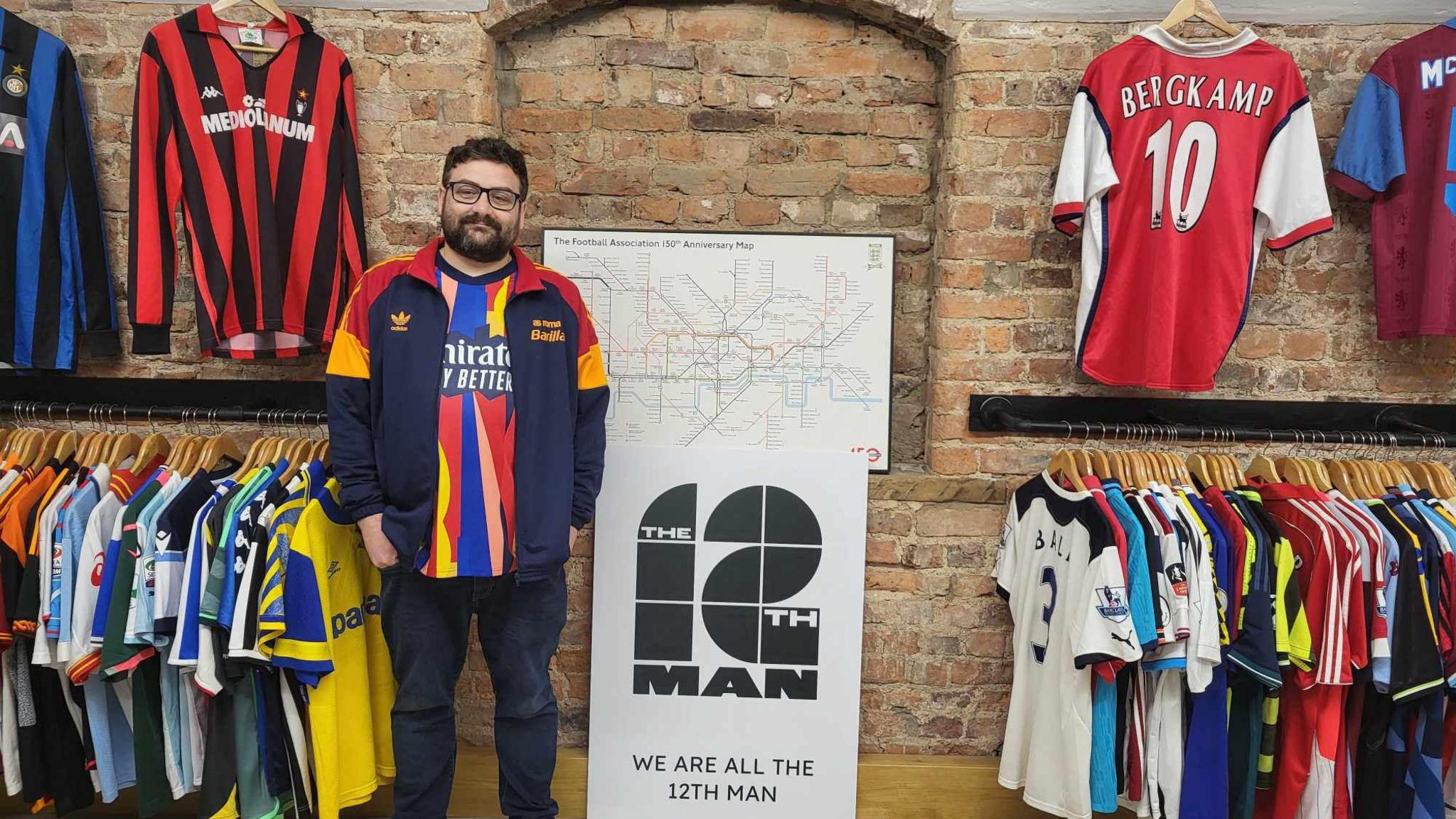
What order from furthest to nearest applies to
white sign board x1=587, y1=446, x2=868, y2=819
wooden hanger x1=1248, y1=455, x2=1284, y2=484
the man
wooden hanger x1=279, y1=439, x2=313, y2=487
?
1. white sign board x1=587, y1=446, x2=868, y2=819
2. wooden hanger x1=1248, y1=455, x2=1284, y2=484
3. wooden hanger x1=279, y1=439, x2=313, y2=487
4. the man

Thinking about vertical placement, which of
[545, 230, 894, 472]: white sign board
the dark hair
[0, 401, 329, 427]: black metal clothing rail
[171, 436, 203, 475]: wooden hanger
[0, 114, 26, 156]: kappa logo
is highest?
[0, 114, 26, 156]: kappa logo

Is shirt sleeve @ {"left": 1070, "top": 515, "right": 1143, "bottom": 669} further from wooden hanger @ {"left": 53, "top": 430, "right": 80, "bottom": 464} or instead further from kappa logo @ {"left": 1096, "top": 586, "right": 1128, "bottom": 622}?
wooden hanger @ {"left": 53, "top": 430, "right": 80, "bottom": 464}

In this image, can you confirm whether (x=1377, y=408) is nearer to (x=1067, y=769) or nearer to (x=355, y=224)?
(x=1067, y=769)

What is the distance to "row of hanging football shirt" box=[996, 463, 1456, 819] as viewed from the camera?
5.86ft

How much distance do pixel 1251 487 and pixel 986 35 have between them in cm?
134

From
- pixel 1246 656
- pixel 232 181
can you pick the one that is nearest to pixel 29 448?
pixel 232 181

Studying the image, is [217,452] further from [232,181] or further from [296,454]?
[232,181]

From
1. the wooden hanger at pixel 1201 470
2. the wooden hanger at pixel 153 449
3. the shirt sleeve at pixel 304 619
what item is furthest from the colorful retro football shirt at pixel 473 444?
the wooden hanger at pixel 1201 470

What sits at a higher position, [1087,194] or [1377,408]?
[1087,194]

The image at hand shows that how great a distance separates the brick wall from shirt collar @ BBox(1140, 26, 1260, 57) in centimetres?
12

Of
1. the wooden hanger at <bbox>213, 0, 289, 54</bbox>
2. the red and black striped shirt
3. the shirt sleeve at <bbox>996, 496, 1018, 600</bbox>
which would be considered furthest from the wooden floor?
the wooden hanger at <bbox>213, 0, 289, 54</bbox>

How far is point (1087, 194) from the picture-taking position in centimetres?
202

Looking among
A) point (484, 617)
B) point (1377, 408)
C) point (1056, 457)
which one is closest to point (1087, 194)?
point (1056, 457)

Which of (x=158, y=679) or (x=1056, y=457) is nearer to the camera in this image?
(x=158, y=679)
